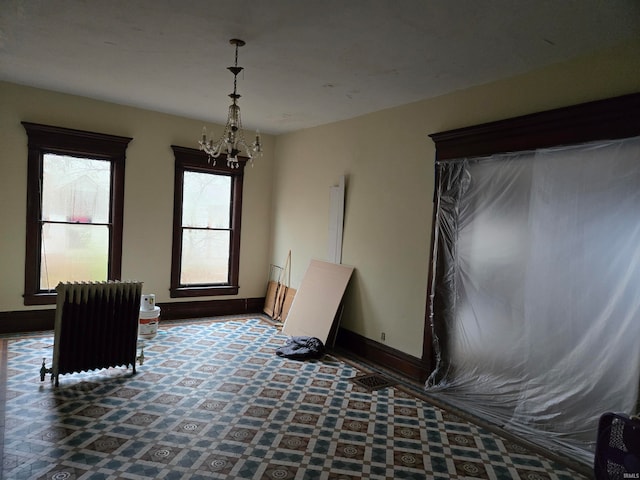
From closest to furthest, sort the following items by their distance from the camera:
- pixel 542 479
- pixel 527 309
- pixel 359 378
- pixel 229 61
→ pixel 542 479 < pixel 527 309 < pixel 229 61 < pixel 359 378

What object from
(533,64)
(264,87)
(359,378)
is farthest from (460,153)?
(359,378)

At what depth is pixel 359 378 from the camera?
14.6ft

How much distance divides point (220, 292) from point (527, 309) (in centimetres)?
459

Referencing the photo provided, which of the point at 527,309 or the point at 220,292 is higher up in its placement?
the point at 527,309

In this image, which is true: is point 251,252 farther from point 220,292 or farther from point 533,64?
point 533,64

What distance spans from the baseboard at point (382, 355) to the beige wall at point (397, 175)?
0.08 meters

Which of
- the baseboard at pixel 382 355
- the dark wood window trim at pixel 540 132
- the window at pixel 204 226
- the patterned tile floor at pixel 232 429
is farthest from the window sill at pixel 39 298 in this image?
the dark wood window trim at pixel 540 132

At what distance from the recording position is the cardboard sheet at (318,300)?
5.41 metres

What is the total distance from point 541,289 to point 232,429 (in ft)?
8.68

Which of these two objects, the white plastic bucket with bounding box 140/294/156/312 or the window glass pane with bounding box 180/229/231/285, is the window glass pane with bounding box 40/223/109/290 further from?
the window glass pane with bounding box 180/229/231/285

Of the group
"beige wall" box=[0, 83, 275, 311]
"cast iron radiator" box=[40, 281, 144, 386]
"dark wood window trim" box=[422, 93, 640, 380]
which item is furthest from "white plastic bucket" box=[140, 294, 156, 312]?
"dark wood window trim" box=[422, 93, 640, 380]

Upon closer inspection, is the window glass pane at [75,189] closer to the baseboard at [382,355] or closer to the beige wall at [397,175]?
the beige wall at [397,175]

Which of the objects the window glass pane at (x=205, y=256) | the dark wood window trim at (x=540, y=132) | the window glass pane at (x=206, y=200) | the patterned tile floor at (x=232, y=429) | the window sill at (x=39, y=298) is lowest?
the patterned tile floor at (x=232, y=429)

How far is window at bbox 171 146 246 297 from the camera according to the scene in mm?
6312
